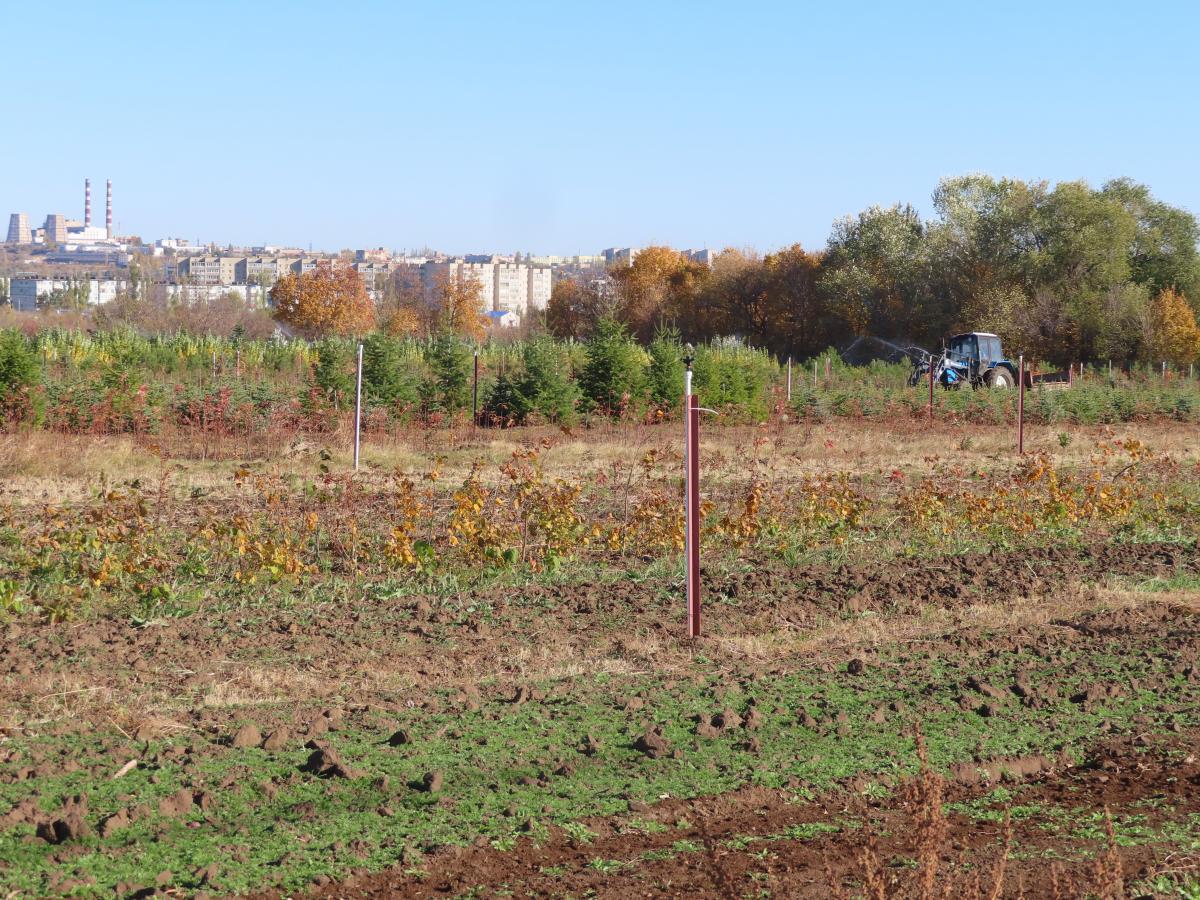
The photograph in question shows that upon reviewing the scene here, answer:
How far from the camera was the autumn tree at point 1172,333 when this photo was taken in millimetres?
41125

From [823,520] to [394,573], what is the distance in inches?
151

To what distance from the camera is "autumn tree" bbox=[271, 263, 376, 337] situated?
54719 millimetres

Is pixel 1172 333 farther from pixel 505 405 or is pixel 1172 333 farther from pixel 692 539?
pixel 692 539

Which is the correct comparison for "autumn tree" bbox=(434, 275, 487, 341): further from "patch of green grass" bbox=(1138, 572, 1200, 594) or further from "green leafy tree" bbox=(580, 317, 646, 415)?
"patch of green grass" bbox=(1138, 572, 1200, 594)

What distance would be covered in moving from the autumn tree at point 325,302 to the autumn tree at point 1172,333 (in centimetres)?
2990

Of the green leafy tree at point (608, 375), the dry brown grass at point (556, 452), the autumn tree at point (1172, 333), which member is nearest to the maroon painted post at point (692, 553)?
the dry brown grass at point (556, 452)

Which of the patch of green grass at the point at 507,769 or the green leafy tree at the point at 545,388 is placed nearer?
the patch of green grass at the point at 507,769

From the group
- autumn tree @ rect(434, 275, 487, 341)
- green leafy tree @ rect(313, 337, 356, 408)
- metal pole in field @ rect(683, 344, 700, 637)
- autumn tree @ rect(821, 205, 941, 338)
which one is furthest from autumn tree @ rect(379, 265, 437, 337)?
metal pole in field @ rect(683, 344, 700, 637)

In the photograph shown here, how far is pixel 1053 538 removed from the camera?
11289 mm

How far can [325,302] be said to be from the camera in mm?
54719

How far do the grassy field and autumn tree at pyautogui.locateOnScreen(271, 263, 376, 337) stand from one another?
142ft

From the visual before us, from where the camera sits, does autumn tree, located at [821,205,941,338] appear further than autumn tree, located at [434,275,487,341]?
No

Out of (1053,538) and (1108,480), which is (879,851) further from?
(1108,480)

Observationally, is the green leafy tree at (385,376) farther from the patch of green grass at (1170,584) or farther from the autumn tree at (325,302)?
the autumn tree at (325,302)
